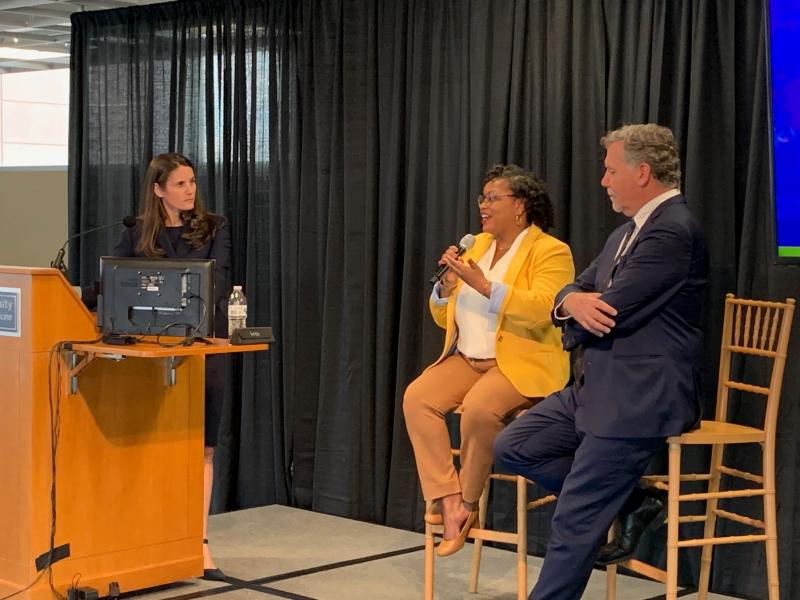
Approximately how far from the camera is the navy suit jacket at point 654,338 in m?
3.53

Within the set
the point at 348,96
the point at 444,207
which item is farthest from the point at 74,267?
the point at 444,207

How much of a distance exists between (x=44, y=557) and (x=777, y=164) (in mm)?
2651

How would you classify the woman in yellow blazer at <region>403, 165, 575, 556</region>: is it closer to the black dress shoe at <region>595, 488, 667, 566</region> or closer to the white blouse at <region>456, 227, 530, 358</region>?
the white blouse at <region>456, 227, 530, 358</region>

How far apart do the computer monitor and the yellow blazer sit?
99 cm

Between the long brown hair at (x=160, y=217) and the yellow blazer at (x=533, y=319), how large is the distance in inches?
45.0

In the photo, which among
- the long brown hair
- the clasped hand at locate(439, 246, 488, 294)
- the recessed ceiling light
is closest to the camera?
the clasped hand at locate(439, 246, 488, 294)

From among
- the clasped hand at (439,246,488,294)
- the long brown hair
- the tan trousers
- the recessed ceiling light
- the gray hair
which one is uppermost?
the recessed ceiling light

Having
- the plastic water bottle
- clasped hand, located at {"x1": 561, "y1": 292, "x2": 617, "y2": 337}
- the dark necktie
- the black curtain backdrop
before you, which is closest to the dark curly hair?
the black curtain backdrop

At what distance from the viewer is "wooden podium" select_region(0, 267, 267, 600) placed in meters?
4.07

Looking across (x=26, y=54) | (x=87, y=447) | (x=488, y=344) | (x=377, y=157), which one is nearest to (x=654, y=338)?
(x=488, y=344)

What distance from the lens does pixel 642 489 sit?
3.75m

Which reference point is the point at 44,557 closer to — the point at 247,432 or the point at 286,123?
the point at 247,432

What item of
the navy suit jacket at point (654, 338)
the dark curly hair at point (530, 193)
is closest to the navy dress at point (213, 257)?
the dark curly hair at point (530, 193)

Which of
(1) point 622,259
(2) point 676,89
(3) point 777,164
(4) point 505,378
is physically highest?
(2) point 676,89
